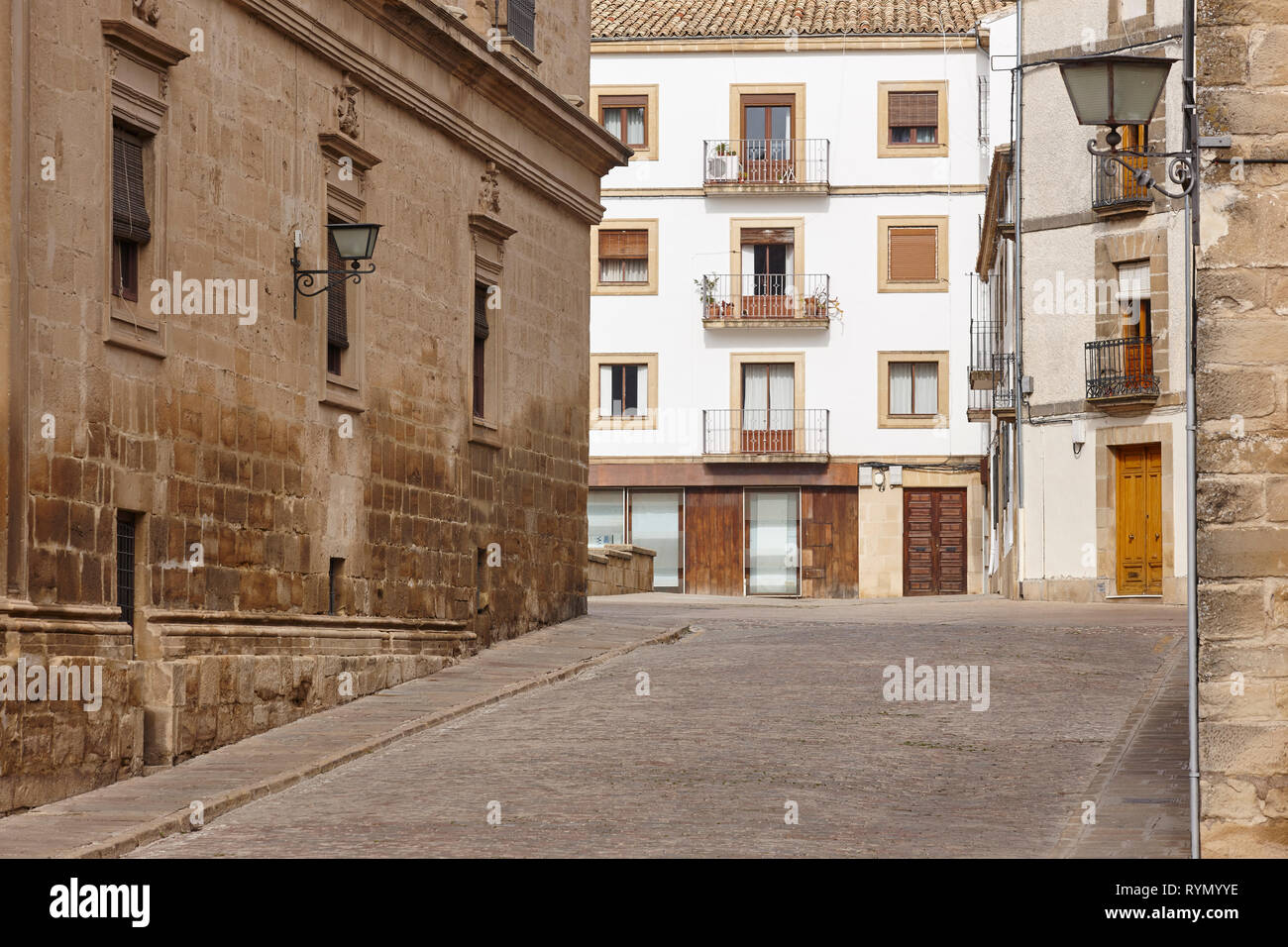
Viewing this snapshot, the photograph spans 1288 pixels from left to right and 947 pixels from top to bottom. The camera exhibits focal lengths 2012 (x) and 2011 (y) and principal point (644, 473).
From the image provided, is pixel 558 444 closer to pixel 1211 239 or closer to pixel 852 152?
pixel 1211 239

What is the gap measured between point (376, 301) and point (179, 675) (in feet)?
17.1

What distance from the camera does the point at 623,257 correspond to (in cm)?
4403

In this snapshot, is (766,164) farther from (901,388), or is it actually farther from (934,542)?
(934,542)

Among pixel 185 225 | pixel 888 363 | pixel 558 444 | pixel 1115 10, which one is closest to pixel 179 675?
pixel 185 225

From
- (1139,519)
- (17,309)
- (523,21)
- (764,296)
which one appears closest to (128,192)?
(17,309)

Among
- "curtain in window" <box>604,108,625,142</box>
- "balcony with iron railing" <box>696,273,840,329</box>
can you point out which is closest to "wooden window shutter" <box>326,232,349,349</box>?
"balcony with iron railing" <box>696,273,840,329</box>

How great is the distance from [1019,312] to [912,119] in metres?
11.6

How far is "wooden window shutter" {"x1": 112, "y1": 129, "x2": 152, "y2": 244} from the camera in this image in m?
13.7

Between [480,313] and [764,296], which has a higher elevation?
[764,296]

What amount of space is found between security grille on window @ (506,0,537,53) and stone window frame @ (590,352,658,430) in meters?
20.5

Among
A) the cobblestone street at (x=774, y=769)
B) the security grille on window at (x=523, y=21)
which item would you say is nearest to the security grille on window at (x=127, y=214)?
the cobblestone street at (x=774, y=769)

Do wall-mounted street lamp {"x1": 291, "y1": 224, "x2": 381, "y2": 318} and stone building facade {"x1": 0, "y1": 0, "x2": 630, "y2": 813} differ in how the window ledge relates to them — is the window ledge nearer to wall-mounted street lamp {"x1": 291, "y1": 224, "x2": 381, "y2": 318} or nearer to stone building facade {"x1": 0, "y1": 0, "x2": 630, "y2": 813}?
stone building facade {"x1": 0, "y1": 0, "x2": 630, "y2": 813}

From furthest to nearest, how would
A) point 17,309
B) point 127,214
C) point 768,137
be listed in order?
point 768,137 → point 127,214 → point 17,309

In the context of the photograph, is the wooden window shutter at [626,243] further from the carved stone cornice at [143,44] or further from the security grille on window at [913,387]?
the carved stone cornice at [143,44]
